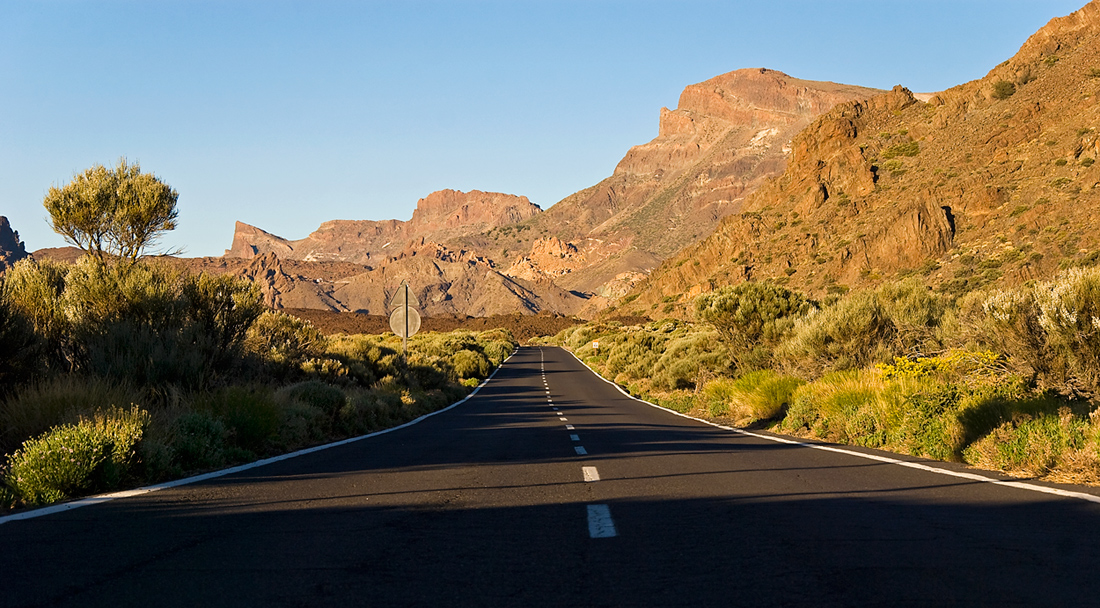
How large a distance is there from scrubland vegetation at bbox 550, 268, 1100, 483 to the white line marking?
4968 mm

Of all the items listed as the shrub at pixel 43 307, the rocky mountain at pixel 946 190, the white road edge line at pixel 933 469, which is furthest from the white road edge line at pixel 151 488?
the rocky mountain at pixel 946 190

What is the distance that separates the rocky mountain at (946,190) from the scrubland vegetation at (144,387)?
48.2 metres

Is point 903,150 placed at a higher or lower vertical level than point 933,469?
higher

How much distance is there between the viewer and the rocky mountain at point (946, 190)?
59844 mm

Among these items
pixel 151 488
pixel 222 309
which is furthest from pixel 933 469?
pixel 222 309

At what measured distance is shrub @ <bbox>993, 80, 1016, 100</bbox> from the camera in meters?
85.0

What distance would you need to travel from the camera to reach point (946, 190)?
7469cm

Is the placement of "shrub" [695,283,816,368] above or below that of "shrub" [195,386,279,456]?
above

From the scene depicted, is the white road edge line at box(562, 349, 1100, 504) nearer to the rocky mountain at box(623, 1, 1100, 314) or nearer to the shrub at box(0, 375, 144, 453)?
the shrub at box(0, 375, 144, 453)

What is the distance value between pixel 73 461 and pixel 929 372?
42.3 ft

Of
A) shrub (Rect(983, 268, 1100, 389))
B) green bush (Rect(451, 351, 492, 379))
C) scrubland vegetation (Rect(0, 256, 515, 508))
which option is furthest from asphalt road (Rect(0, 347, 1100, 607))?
green bush (Rect(451, 351, 492, 379))


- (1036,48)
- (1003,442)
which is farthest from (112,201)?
(1036,48)

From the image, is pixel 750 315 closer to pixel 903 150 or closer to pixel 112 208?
pixel 112 208

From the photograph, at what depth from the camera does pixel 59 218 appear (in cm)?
2345
